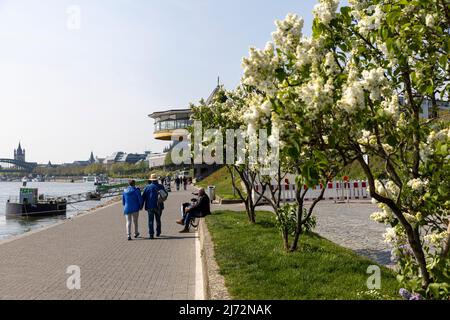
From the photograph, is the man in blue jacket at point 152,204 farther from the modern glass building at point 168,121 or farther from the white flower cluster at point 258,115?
the modern glass building at point 168,121

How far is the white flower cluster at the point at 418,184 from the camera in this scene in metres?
4.42

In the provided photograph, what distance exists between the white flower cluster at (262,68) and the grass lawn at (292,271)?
281 cm

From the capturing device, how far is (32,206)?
32.8 meters

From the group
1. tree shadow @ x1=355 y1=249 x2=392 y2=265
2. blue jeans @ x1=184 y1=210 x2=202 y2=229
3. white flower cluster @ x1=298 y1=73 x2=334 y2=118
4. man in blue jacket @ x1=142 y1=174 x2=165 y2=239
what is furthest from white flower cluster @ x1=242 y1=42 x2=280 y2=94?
blue jeans @ x1=184 y1=210 x2=202 y2=229

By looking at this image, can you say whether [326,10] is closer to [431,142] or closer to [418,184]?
[431,142]

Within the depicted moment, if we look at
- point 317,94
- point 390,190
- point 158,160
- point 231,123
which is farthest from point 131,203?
point 158,160

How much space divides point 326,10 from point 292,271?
4185 millimetres

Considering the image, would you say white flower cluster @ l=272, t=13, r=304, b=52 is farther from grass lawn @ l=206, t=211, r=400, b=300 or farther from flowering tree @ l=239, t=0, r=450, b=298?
grass lawn @ l=206, t=211, r=400, b=300

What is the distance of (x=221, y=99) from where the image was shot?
598 inches

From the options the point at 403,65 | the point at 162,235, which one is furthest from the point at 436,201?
the point at 162,235

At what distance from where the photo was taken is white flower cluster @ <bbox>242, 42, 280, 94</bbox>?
4145 mm

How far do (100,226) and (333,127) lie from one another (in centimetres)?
1412

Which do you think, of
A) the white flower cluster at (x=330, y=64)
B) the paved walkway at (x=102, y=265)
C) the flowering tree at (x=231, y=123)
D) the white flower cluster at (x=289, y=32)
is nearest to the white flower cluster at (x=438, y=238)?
the white flower cluster at (x=330, y=64)
